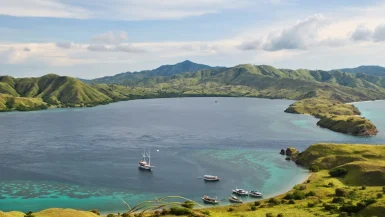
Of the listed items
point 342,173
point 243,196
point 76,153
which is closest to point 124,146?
point 76,153

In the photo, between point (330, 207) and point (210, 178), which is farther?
point (210, 178)

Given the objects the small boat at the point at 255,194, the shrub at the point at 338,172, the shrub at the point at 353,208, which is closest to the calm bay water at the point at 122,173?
the small boat at the point at 255,194

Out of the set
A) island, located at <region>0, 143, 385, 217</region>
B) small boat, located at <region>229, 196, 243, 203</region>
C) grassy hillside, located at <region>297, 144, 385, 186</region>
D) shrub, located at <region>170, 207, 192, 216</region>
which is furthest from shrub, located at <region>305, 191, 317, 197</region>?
shrub, located at <region>170, 207, 192, 216</region>

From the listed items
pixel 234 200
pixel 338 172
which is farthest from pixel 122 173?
pixel 338 172

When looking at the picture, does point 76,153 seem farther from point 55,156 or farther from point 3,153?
point 3,153

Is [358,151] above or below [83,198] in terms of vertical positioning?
above

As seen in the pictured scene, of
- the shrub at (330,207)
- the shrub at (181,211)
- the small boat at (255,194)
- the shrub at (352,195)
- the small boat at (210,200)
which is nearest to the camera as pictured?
the shrub at (181,211)

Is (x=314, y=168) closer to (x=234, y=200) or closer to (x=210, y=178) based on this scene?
(x=210, y=178)

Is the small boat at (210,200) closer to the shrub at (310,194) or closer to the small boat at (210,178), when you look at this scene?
the small boat at (210,178)

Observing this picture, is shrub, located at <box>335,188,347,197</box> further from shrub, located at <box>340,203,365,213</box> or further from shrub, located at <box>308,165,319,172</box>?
shrub, located at <box>308,165,319,172</box>

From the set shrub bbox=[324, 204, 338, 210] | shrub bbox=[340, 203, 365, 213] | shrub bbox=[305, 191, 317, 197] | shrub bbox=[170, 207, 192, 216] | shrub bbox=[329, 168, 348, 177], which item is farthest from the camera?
shrub bbox=[329, 168, 348, 177]

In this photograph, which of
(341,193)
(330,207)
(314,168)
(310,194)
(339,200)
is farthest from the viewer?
(314,168)
